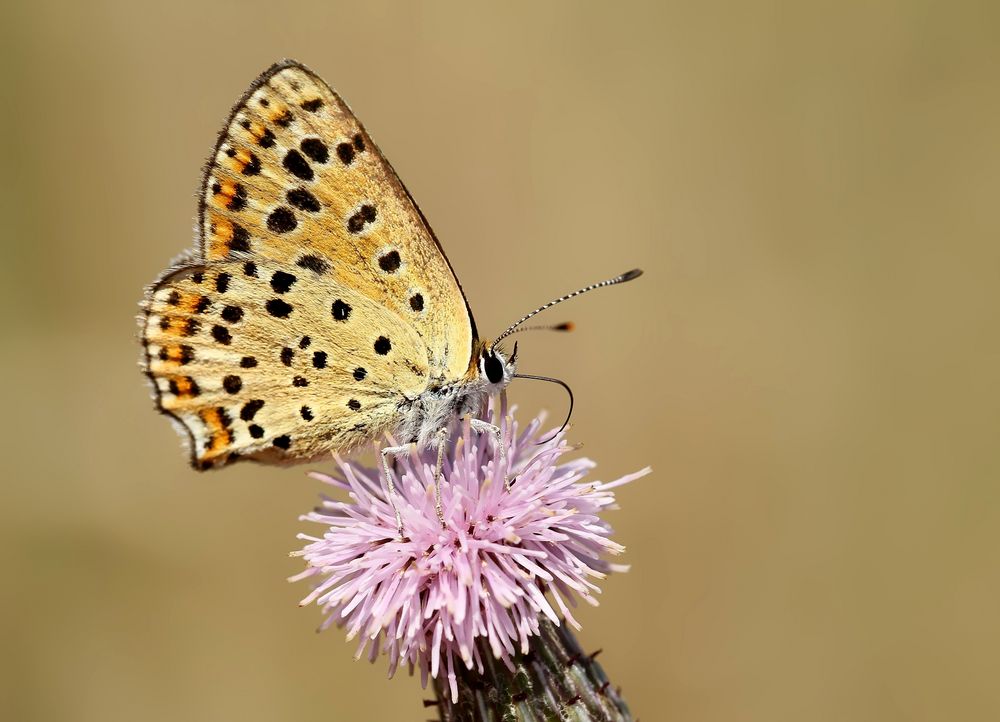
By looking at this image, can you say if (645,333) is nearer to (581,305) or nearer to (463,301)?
(581,305)

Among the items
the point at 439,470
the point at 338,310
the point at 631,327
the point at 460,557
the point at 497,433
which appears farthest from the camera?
the point at 631,327

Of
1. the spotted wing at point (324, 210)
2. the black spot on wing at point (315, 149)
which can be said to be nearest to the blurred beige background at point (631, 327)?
the spotted wing at point (324, 210)

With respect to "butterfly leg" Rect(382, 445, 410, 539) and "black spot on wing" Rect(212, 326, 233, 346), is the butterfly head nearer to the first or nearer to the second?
"butterfly leg" Rect(382, 445, 410, 539)

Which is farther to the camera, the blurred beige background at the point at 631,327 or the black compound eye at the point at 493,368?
the blurred beige background at the point at 631,327

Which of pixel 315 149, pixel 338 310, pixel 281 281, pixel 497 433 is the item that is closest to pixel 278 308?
pixel 281 281

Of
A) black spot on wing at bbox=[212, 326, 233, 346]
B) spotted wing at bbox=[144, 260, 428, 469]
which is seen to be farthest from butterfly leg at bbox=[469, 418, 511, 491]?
black spot on wing at bbox=[212, 326, 233, 346]

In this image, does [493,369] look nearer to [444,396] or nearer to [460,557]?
[444,396]

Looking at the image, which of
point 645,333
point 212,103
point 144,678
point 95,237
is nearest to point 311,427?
point 144,678

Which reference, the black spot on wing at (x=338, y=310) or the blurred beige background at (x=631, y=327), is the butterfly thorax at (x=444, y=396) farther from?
the blurred beige background at (x=631, y=327)
